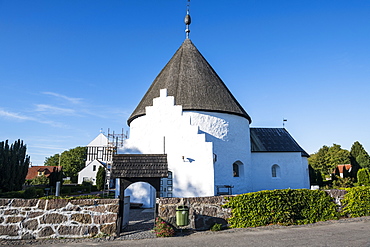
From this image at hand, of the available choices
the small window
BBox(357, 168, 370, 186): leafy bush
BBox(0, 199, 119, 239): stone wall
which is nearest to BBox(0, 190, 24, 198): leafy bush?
BBox(0, 199, 119, 239): stone wall


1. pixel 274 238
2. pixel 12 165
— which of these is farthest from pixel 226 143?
pixel 12 165

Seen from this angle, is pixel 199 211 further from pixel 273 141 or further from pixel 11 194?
pixel 273 141

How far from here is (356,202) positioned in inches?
347

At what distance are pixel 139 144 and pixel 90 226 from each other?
5.41m

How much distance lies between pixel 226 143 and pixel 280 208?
6.09 metres

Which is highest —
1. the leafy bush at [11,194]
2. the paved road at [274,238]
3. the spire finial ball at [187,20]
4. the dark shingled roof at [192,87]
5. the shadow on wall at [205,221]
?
the spire finial ball at [187,20]

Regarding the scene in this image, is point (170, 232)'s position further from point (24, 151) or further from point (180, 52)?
point (24, 151)

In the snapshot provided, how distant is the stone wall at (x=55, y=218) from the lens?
6.47m

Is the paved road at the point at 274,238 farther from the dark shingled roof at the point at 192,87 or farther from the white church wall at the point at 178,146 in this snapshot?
the dark shingled roof at the point at 192,87

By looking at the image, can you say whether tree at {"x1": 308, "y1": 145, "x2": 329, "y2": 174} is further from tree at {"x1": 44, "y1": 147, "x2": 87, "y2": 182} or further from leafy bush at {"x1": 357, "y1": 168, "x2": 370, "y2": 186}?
tree at {"x1": 44, "y1": 147, "x2": 87, "y2": 182}

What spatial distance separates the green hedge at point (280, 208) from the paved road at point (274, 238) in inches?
12.6

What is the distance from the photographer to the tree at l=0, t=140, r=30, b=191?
54.0ft

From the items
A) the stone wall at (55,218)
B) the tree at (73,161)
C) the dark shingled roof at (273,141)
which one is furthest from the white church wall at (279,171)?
the tree at (73,161)

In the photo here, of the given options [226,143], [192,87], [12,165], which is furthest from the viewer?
[12,165]
